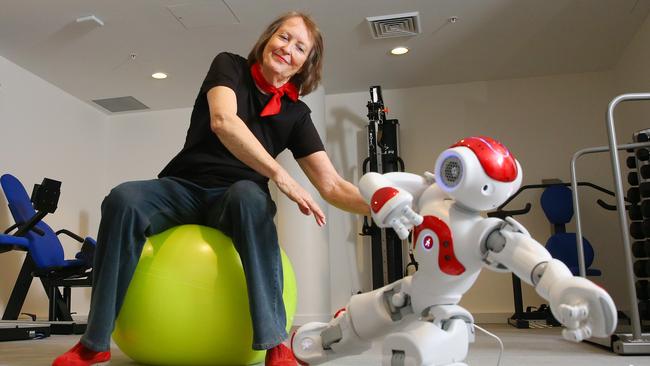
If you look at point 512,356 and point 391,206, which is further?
point 512,356

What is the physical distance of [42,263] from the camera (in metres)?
3.52

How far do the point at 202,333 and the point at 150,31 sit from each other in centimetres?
294

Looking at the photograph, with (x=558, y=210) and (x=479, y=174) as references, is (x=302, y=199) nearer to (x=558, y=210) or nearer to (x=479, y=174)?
(x=479, y=174)

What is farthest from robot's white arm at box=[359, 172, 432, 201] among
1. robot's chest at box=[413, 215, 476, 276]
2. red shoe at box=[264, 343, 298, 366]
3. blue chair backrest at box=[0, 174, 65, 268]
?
blue chair backrest at box=[0, 174, 65, 268]

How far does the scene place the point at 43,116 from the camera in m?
4.70

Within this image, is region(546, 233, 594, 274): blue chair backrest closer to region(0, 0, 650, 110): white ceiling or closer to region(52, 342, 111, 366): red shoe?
region(0, 0, 650, 110): white ceiling

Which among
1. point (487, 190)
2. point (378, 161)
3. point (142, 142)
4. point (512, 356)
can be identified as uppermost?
point (142, 142)

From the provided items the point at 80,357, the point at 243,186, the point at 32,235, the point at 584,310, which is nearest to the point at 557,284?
the point at 584,310

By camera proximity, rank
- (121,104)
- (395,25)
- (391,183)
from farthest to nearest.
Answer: (121,104) < (395,25) < (391,183)

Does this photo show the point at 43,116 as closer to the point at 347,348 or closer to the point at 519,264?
the point at 347,348

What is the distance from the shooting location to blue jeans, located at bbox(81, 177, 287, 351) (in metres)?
1.38

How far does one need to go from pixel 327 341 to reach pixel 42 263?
2.83m

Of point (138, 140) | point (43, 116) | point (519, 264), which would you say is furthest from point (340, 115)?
point (519, 264)

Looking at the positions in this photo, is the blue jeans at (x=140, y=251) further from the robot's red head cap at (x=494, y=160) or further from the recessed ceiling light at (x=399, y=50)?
the recessed ceiling light at (x=399, y=50)
